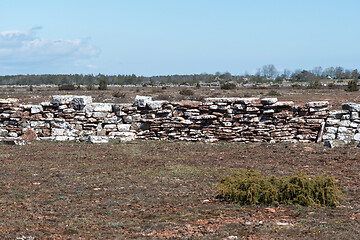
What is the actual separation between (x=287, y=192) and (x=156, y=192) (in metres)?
3.43

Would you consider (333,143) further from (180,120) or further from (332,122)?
(180,120)

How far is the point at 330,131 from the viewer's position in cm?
1839

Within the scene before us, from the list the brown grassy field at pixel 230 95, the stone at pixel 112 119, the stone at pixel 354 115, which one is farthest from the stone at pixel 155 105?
the brown grassy field at pixel 230 95

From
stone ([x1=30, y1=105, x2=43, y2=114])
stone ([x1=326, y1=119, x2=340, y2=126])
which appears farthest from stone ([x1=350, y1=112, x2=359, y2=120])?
stone ([x1=30, y1=105, x2=43, y2=114])

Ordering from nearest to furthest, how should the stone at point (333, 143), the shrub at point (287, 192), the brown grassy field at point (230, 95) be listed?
the shrub at point (287, 192) < the stone at point (333, 143) < the brown grassy field at point (230, 95)

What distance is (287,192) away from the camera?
30.2 feet

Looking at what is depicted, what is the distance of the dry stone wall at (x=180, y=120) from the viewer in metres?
18.7

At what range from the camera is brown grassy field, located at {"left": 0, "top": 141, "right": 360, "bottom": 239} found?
7480 millimetres

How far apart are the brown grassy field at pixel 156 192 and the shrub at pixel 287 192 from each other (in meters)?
0.28

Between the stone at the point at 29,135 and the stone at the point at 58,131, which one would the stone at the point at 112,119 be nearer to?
the stone at the point at 58,131

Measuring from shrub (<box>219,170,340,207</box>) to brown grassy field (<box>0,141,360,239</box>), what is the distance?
0.28 metres

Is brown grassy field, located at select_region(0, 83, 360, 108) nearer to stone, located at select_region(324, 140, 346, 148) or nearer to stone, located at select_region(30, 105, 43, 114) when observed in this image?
stone, located at select_region(324, 140, 346, 148)

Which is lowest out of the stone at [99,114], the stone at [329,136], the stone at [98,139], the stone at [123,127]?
the stone at [98,139]

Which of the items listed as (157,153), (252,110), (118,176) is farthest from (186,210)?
(252,110)
